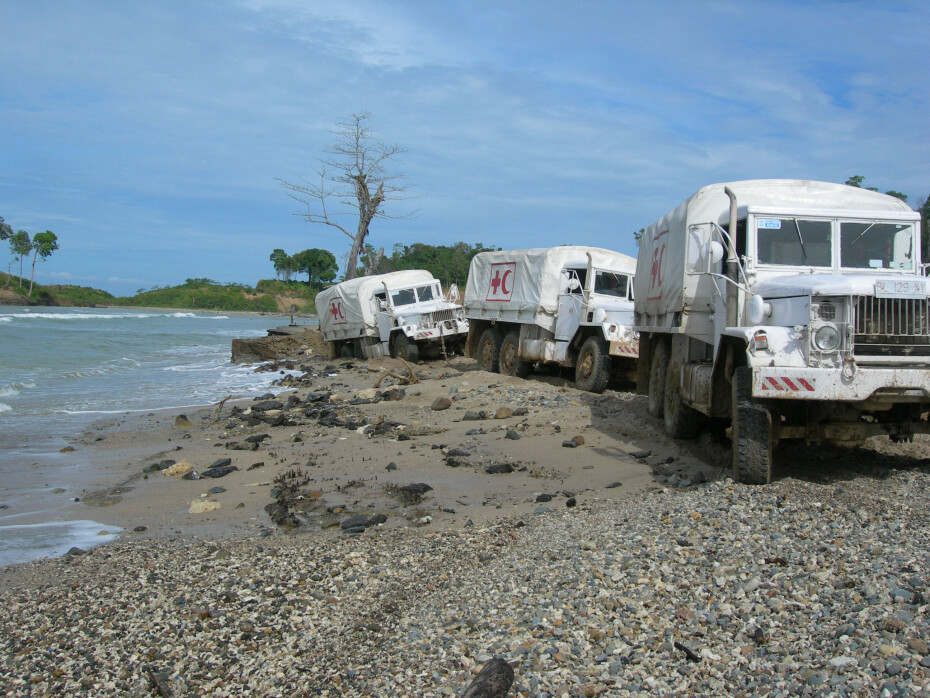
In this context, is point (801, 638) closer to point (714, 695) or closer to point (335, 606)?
point (714, 695)

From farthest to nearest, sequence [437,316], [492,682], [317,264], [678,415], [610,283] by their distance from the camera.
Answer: [317,264] < [437,316] < [610,283] < [678,415] < [492,682]

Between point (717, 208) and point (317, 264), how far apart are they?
277ft

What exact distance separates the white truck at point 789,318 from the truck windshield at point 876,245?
1cm

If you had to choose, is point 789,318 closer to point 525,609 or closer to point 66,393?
point 525,609

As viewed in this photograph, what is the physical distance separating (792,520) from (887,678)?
76.8 inches

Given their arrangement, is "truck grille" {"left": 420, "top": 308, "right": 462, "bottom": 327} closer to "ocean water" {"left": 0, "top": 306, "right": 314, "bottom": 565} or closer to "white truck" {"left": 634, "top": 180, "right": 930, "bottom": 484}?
"ocean water" {"left": 0, "top": 306, "right": 314, "bottom": 565}

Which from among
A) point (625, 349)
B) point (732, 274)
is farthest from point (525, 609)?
point (625, 349)

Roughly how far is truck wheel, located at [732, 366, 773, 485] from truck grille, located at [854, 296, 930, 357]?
815 millimetres

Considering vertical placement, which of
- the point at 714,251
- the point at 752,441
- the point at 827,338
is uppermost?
the point at 714,251

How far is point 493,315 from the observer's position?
17.3 meters

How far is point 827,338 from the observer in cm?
569

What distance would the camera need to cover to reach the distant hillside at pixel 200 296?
8244 centimetres

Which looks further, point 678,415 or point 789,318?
point 678,415

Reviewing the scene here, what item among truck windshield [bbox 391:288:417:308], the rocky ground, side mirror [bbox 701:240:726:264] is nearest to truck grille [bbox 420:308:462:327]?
truck windshield [bbox 391:288:417:308]
